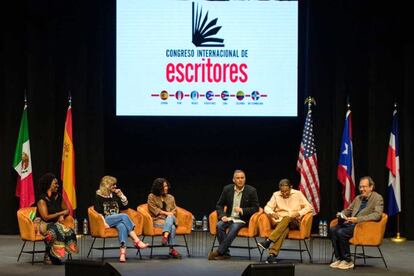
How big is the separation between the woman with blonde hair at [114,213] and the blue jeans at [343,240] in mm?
2017

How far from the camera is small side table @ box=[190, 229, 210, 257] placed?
342 inches

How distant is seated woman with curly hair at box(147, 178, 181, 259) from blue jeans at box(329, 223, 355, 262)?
1.73 m

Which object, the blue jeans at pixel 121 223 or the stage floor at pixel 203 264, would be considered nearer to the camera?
the stage floor at pixel 203 264

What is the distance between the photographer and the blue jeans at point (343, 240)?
7805 millimetres

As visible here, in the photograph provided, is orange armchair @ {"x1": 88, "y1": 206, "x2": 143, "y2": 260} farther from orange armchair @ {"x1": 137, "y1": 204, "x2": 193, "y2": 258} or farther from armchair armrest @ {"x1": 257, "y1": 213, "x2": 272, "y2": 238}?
armchair armrest @ {"x1": 257, "y1": 213, "x2": 272, "y2": 238}

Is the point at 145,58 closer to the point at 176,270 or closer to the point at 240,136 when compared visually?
the point at 240,136

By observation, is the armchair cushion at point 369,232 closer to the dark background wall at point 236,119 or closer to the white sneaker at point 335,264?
the white sneaker at point 335,264

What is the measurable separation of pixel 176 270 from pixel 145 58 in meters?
3.49

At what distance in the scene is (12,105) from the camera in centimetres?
1009

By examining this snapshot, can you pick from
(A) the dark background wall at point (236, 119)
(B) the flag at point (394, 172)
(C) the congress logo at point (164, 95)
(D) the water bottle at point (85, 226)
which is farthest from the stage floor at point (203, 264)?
(C) the congress logo at point (164, 95)

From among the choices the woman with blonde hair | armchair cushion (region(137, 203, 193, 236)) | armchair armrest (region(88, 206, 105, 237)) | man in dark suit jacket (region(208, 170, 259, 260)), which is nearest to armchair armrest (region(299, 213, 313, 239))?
man in dark suit jacket (region(208, 170, 259, 260))

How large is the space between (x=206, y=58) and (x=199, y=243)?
8.06ft

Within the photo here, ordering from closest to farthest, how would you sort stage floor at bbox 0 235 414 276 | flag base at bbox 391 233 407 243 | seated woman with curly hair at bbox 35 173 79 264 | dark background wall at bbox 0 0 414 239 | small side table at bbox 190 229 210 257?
stage floor at bbox 0 235 414 276 → seated woman with curly hair at bbox 35 173 79 264 → small side table at bbox 190 229 210 257 → flag base at bbox 391 233 407 243 → dark background wall at bbox 0 0 414 239

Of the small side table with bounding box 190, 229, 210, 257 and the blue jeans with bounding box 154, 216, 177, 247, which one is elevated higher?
the blue jeans with bounding box 154, 216, 177, 247
